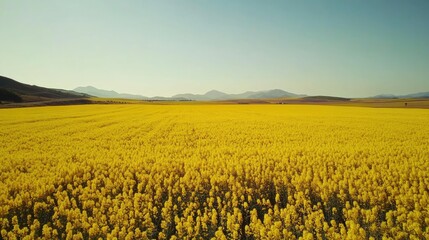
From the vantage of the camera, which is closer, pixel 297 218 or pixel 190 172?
pixel 297 218

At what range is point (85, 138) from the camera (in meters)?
16.8

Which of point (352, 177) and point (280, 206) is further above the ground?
point (352, 177)

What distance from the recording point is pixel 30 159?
36.8 feet

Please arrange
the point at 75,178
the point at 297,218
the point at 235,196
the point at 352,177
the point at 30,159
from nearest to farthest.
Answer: the point at 297,218 < the point at 235,196 < the point at 352,177 < the point at 75,178 < the point at 30,159

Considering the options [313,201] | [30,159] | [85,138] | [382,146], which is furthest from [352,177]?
[85,138]

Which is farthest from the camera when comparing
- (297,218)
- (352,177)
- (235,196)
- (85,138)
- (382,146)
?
(85,138)

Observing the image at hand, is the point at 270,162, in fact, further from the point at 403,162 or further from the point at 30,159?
the point at 30,159

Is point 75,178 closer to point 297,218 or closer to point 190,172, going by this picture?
point 190,172

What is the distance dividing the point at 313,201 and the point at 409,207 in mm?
2129

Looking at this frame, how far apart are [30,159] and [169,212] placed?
750 cm

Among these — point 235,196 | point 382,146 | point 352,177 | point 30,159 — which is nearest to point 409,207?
point 352,177

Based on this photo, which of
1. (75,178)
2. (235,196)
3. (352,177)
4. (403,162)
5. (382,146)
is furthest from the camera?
(382,146)

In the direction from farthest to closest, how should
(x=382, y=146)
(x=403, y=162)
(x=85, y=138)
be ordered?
(x=85, y=138) → (x=382, y=146) → (x=403, y=162)

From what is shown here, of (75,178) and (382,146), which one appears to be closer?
(75,178)
